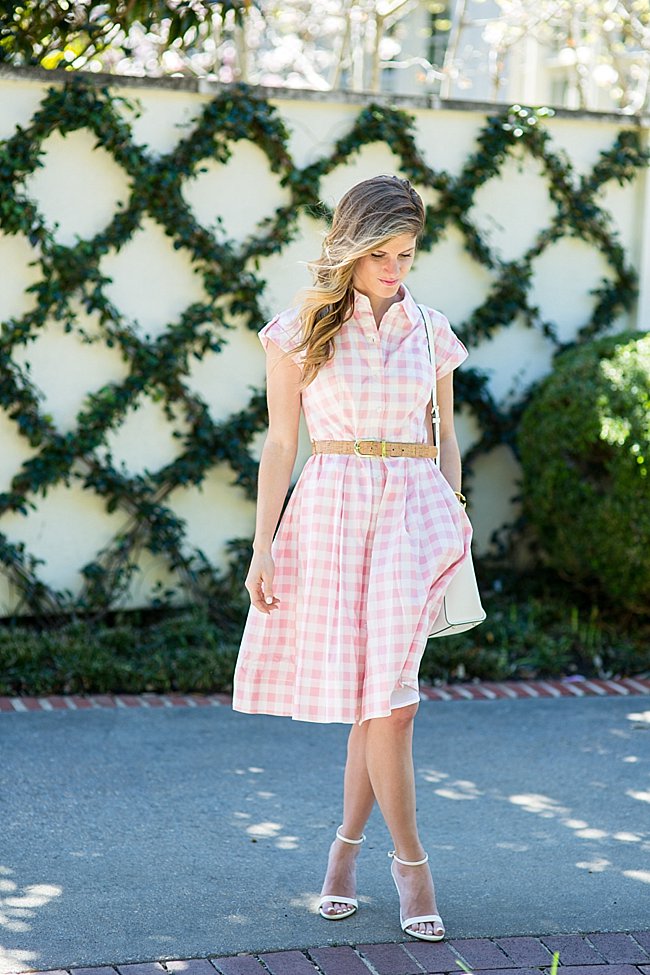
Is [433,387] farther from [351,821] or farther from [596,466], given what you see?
[596,466]

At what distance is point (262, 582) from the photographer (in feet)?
10.4

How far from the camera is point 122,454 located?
598cm

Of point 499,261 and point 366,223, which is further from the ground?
point 499,261

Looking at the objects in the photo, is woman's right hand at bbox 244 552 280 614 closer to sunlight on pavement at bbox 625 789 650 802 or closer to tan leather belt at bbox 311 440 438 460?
tan leather belt at bbox 311 440 438 460

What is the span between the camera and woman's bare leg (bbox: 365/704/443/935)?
10.3 ft

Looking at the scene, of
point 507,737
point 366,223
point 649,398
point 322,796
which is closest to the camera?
point 366,223

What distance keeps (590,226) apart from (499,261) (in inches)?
22.4

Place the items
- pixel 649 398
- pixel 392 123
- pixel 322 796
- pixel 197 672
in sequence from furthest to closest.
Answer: pixel 392 123 < pixel 649 398 < pixel 197 672 < pixel 322 796

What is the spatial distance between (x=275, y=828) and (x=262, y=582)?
1.12 metres

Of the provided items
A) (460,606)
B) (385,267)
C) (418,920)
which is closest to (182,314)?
(385,267)

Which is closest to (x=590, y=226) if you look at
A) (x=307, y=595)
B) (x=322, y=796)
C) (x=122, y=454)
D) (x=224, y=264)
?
(x=224, y=264)

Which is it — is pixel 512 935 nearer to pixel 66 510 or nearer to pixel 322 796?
pixel 322 796

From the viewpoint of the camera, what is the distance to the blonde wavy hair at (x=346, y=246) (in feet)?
9.95

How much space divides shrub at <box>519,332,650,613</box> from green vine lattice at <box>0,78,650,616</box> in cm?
57
